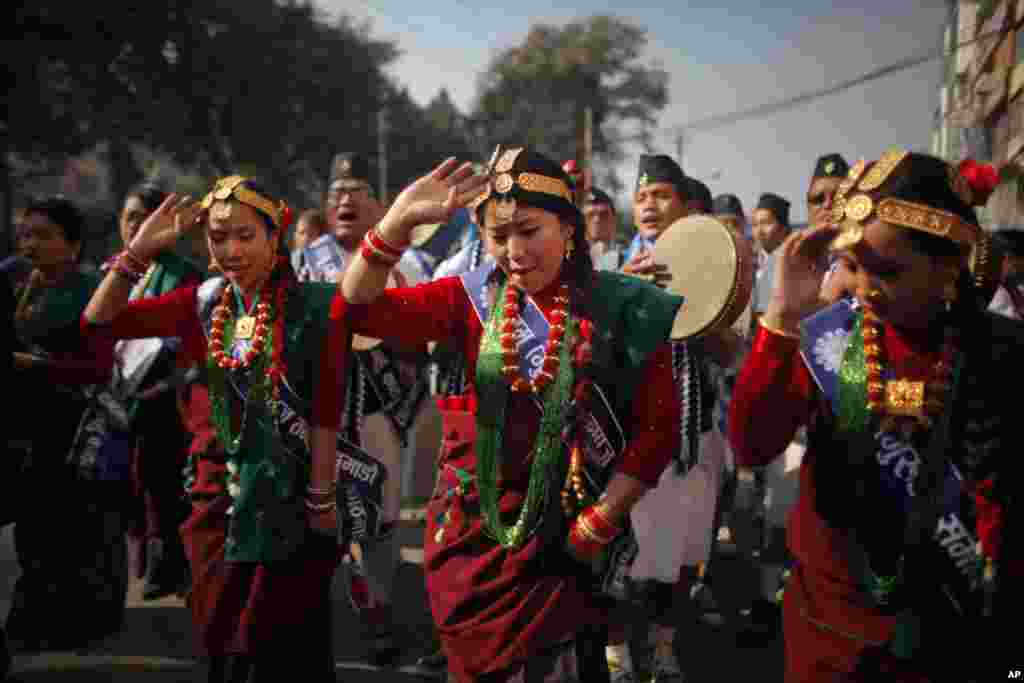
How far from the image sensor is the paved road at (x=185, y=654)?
4.16 meters

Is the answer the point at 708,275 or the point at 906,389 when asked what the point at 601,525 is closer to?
the point at 906,389

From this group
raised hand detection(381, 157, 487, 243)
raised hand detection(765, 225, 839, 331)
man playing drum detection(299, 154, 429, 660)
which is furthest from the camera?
man playing drum detection(299, 154, 429, 660)

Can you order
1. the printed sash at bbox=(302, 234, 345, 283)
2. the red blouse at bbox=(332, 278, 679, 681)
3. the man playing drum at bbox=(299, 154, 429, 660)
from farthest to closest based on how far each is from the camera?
the printed sash at bbox=(302, 234, 345, 283), the man playing drum at bbox=(299, 154, 429, 660), the red blouse at bbox=(332, 278, 679, 681)

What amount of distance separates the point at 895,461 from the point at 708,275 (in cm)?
135

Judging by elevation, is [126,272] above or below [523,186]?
below

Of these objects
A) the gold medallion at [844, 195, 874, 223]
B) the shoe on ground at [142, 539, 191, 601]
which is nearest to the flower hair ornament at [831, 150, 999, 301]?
the gold medallion at [844, 195, 874, 223]

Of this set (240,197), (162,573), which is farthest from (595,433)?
(162,573)

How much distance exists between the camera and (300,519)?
3.07 m

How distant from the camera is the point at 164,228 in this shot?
133 inches

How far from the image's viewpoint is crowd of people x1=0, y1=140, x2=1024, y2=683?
211 cm

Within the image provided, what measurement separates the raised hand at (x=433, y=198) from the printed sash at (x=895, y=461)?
109 centimetres

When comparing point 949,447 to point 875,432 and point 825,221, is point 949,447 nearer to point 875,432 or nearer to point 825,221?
point 875,432

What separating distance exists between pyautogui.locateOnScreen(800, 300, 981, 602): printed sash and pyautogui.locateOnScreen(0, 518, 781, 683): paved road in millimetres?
2325

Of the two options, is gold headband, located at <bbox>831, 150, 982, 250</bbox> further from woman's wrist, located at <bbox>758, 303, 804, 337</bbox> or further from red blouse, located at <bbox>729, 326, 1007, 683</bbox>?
red blouse, located at <bbox>729, 326, 1007, 683</bbox>
